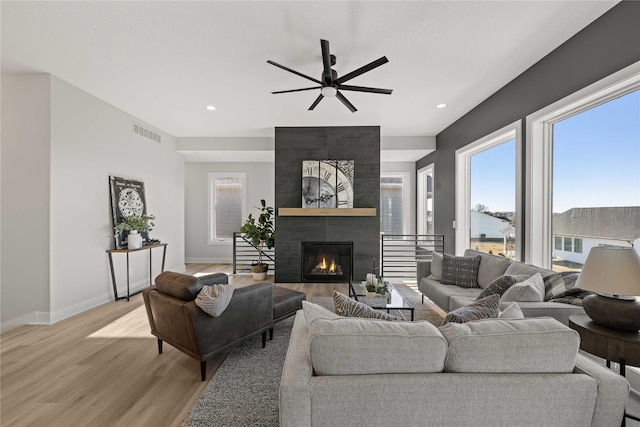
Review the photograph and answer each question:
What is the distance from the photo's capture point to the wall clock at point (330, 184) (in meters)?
5.14

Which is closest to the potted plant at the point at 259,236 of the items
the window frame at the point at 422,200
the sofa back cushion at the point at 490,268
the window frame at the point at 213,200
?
the window frame at the point at 213,200

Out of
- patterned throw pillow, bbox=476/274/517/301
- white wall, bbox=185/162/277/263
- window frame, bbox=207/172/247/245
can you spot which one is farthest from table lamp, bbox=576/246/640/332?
window frame, bbox=207/172/247/245

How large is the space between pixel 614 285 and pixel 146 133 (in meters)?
5.92

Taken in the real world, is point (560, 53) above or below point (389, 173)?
above

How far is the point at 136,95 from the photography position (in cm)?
377

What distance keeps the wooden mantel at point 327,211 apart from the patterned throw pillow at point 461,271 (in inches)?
68.5

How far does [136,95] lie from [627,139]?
5115 mm

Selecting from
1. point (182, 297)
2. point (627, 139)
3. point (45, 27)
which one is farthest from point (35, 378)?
point (627, 139)

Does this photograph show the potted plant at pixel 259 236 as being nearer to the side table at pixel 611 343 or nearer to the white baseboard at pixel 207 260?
the white baseboard at pixel 207 260

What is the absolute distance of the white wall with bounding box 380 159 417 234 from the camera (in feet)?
23.5

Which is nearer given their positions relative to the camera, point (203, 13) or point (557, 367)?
point (557, 367)

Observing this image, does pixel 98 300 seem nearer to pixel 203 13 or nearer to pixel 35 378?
pixel 35 378

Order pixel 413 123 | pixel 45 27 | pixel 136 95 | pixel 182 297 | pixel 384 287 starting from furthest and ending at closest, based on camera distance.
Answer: pixel 413 123
pixel 136 95
pixel 384 287
pixel 45 27
pixel 182 297

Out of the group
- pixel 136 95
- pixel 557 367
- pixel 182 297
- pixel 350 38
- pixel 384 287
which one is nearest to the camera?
pixel 557 367
